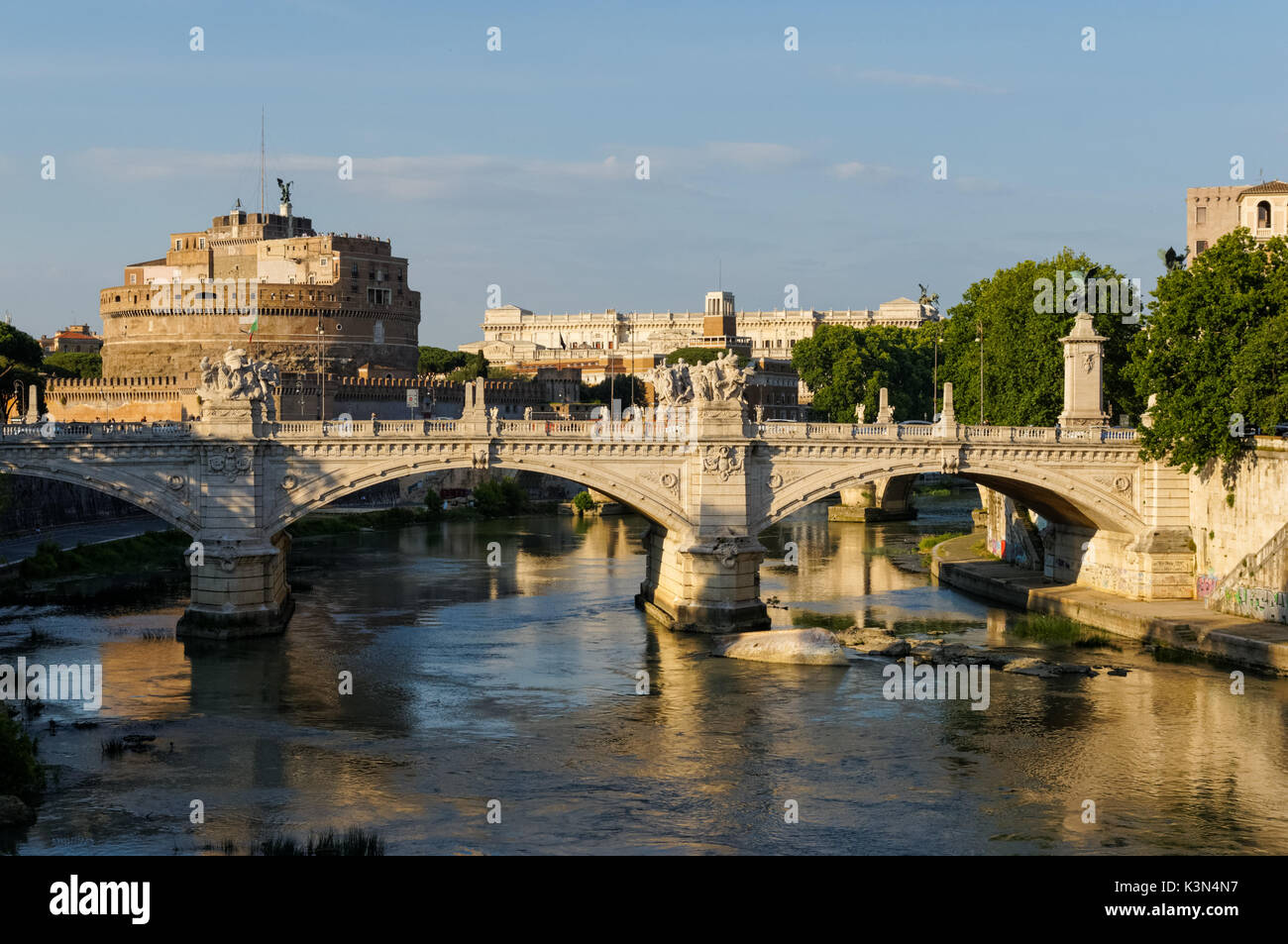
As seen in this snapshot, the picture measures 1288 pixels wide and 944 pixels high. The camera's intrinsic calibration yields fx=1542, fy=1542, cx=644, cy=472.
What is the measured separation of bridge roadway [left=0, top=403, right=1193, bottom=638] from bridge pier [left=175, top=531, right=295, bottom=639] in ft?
0.14

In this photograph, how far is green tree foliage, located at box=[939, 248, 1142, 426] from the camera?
53.0 meters

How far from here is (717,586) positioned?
4369 cm

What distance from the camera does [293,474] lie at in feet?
141

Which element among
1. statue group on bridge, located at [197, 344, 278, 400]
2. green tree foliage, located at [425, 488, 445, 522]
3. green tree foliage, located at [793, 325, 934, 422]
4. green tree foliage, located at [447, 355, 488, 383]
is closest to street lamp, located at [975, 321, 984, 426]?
statue group on bridge, located at [197, 344, 278, 400]

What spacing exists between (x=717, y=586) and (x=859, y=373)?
53.2m

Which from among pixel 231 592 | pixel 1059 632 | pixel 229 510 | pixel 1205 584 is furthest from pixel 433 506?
pixel 1205 584

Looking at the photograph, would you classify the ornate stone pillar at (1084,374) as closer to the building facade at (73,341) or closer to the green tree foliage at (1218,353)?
the green tree foliage at (1218,353)

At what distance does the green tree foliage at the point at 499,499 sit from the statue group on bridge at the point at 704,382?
1613 inches

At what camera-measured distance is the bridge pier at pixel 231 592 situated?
41.9m

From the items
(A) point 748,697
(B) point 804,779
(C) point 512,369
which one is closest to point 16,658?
(A) point 748,697

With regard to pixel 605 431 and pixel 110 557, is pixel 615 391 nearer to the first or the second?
pixel 110 557

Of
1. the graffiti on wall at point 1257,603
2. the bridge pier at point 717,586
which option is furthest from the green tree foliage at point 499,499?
the graffiti on wall at point 1257,603

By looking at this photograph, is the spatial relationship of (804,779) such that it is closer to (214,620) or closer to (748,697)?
(748,697)

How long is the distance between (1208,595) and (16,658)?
31.6 m
